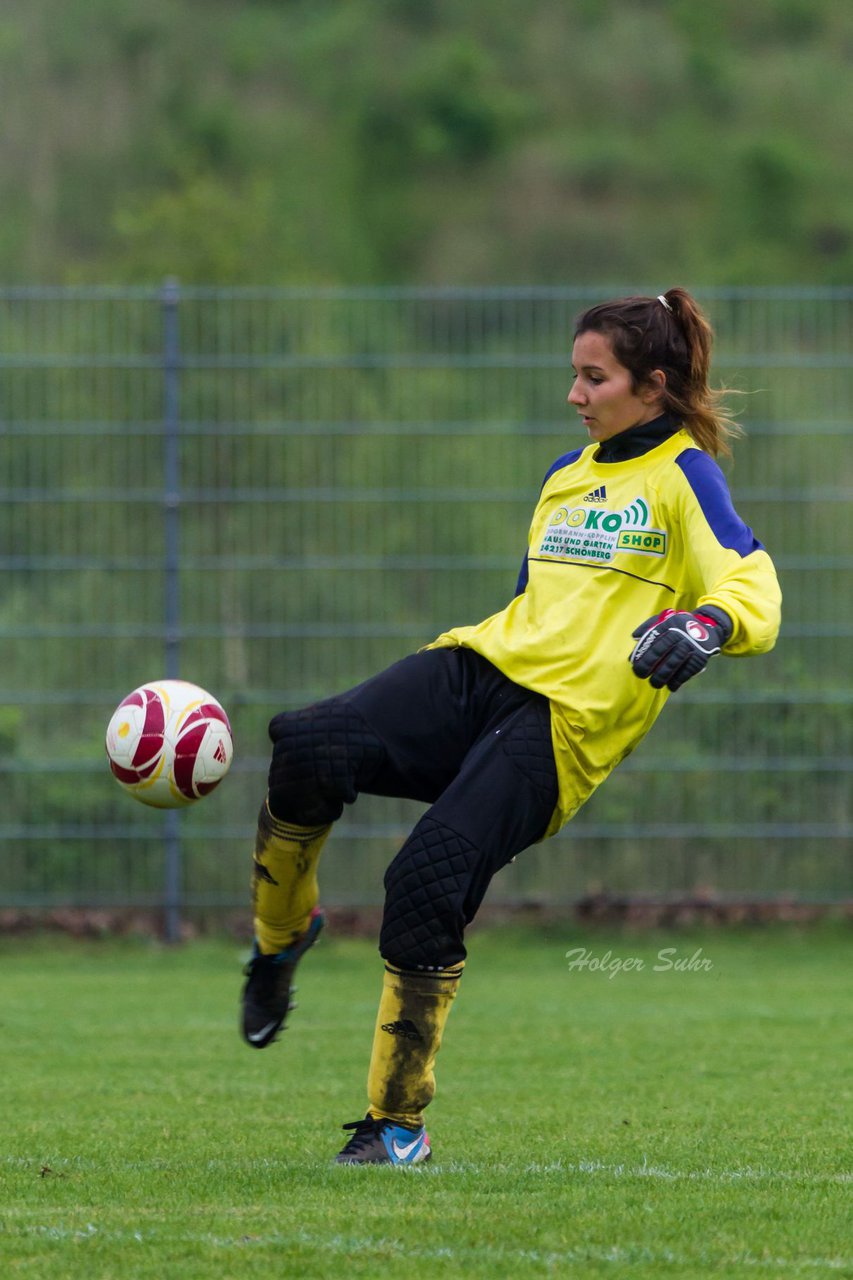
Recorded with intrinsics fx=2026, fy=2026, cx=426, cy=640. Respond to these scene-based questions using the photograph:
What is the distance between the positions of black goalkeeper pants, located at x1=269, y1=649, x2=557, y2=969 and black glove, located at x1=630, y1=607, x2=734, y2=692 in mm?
549

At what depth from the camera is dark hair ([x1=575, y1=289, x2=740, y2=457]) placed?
16.5 ft

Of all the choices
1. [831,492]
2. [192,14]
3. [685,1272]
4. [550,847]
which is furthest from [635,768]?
[192,14]

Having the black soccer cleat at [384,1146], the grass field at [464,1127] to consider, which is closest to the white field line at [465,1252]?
the grass field at [464,1127]

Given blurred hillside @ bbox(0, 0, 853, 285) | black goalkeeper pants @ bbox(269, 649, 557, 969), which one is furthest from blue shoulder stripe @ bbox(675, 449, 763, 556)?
blurred hillside @ bbox(0, 0, 853, 285)

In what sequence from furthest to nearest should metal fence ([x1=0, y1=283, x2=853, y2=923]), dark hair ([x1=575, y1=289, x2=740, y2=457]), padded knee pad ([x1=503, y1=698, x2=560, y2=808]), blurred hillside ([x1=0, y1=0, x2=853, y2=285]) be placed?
blurred hillside ([x1=0, y1=0, x2=853, y2=285]), metal fence ([x1=0, y1=283, x2=853, y2=923]), dark hair ([x1=575, y1=289, x2=740, y2=457]), padded knee pad ([x1=503, y1=698, x2=560, y2=808])

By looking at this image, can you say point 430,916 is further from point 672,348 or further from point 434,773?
point 672,348

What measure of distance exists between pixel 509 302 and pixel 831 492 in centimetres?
195

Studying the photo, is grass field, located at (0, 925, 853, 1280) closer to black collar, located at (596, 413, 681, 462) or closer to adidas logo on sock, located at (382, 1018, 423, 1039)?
adidas logo on sock, located at (382, 1018, 423, 1039)

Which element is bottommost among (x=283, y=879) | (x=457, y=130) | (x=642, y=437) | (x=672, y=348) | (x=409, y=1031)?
(x=409, y=1031)

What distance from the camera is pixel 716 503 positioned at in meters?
4.79

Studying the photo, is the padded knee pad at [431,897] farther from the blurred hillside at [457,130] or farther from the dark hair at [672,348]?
the blurred hillside at [457,130]

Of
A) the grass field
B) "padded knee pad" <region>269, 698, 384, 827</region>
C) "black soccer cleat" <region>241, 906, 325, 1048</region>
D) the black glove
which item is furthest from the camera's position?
"black soccer cleat" <region>241, 906, 325, 1048</region>

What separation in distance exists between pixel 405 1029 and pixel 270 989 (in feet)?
2.50

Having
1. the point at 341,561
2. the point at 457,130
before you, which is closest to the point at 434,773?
the point at 341,561
